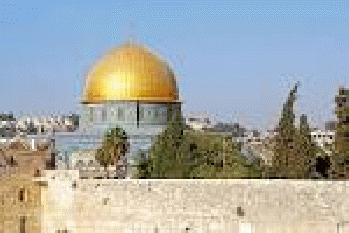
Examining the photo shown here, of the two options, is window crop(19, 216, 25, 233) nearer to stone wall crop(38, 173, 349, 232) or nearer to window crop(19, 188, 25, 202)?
window crop(19, 188, 25, 202)

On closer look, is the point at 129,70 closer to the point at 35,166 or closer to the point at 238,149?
the point at 238,149

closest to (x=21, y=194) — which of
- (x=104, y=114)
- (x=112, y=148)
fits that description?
(x=112, y=148)

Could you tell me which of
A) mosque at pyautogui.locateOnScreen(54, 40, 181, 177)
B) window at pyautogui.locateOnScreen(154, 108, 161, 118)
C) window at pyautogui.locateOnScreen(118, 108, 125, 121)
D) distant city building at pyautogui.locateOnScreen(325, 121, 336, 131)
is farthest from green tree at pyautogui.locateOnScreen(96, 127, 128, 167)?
distant city building at pyautogui.locateOnScreen(325, 121, 336, 131)

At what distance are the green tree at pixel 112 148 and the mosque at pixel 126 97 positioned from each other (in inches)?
11.8

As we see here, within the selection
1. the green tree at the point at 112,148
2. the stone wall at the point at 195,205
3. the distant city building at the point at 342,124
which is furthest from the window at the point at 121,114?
the stone wall at the point at 195,205

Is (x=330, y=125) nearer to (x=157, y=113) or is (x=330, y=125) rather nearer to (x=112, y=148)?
(x=112, y=148)

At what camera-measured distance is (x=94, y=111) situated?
1845cm

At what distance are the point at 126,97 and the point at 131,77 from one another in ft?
2.08

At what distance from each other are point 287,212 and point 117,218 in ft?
6.16

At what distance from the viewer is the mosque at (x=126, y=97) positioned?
1734 cm

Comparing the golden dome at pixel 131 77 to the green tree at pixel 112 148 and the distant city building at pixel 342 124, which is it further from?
the distant city building at pixel 342 124

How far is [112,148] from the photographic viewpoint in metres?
15.1

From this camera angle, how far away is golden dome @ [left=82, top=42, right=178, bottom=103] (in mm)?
17344

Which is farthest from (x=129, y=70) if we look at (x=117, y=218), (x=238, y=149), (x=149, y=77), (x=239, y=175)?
(x=117, y=218)
